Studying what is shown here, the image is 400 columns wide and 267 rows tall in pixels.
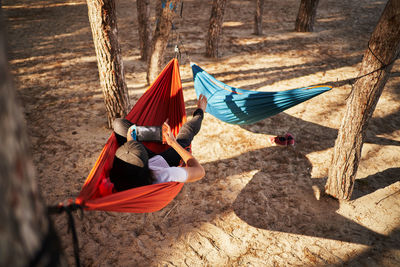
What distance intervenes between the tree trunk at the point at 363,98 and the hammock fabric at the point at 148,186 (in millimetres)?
1307

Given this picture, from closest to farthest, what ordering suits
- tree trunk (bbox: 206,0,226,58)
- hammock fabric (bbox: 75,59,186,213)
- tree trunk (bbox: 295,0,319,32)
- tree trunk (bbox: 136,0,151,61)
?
hammock fabric (bbox: 75,59,186,213) < tree trunk (bbox: 136,0,151,61) < tree trunk (bbox: 206,0,226,58) < tree trunk (bbox: 295,0,319,32)

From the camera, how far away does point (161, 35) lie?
10.6 feet

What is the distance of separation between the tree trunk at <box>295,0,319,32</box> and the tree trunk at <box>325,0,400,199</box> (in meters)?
4.35

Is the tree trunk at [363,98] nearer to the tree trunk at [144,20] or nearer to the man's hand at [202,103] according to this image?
the man's hand at [202,103]

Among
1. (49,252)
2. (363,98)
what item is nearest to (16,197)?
(49,252)

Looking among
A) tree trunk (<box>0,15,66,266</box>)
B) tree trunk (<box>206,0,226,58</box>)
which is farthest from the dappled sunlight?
tree trunk (<box>0,15,66,266</box>)

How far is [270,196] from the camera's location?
2.12 meters

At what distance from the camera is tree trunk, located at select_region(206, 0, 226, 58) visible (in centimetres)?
404

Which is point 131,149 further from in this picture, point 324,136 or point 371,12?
point 371,12

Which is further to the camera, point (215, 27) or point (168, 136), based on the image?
point (215, 27)

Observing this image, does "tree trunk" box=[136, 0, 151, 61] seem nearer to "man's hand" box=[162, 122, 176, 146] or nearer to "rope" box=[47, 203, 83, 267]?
"man's hand" box=[162, 122, 176, 146]

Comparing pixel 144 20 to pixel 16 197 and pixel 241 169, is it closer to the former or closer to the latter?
pixel 241 169

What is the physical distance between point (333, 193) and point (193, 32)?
4.73m

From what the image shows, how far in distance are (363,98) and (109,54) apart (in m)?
2.16
